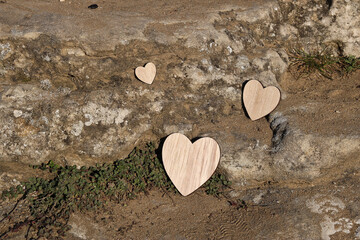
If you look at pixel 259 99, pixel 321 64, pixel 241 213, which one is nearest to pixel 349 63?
pixel 321 64

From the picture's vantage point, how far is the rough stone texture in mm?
4102

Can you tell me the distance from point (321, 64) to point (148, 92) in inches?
103

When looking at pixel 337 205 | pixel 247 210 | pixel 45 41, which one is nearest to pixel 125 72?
pixel 45 41

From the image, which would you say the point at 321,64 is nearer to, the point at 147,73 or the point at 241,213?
the point at 147,73

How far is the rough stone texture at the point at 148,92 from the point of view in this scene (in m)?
4.10

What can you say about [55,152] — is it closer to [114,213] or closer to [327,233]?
[114,213]

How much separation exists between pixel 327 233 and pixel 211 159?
131 cm

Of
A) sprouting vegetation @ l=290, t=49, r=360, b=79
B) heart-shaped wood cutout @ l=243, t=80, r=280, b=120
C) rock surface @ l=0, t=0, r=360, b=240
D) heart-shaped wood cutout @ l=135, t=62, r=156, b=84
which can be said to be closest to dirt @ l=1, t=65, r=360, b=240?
rock surface @ l=0, t=0, r=360, b=240

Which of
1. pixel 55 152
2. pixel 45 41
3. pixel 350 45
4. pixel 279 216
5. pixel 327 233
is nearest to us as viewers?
pixel 327 233

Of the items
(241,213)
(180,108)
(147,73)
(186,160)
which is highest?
(147,73)

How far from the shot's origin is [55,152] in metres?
4.11

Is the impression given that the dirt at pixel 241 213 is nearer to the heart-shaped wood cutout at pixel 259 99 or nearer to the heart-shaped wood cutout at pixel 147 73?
the heart-shaped wood cutout at pixel 259 99

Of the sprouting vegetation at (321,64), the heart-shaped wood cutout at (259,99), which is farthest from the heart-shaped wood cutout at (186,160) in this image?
the sprouting vegetation at (321,64)

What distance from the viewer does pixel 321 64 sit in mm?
5508
